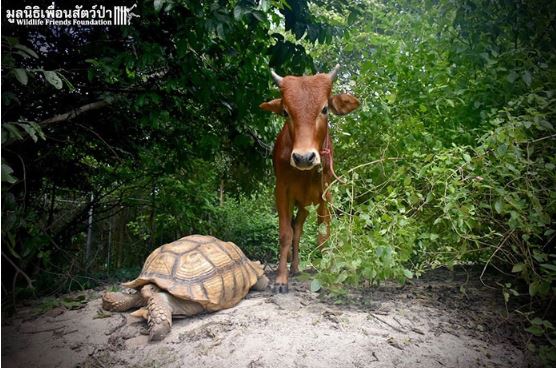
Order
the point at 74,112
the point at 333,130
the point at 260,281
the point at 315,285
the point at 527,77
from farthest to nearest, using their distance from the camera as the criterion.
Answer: the point at 333,130 < the point at 74,112 < the point at 260,281 < the point at 527,77 < the point at 315,285

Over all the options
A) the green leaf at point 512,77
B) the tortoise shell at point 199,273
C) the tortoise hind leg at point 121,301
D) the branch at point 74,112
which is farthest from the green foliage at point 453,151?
the branch at point 74,112

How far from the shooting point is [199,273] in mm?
2383

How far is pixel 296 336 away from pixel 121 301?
48.5 inches

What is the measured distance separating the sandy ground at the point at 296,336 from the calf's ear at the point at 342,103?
1.25m

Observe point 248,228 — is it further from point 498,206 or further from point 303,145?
point 498,206

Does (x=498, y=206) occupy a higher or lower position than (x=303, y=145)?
lower

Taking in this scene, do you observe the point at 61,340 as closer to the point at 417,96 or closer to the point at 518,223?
the point at 518,223

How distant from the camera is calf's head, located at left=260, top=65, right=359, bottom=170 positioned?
247 centimetres

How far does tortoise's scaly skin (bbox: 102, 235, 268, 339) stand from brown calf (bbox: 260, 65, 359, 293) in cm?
44

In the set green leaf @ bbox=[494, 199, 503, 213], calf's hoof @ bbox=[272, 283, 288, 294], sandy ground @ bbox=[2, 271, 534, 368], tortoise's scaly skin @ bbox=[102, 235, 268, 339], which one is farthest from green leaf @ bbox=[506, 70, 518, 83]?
tortoise's scaly skin @ bbox=[102, 235, 268, 339]

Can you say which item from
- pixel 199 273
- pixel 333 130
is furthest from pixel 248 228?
pixel 199 273

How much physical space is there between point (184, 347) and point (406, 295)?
1.52m

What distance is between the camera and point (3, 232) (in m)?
1.89

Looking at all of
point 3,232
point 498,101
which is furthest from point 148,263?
point 498,101
